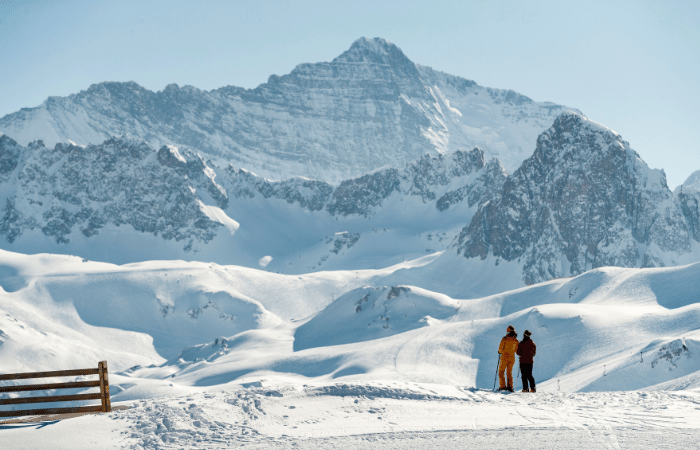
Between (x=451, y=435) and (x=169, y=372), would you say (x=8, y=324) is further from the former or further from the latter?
(x=451, y=435)

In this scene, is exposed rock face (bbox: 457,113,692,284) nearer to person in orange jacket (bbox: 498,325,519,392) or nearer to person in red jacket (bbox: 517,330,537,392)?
person in red jacket (bbox: 517,330,537,392)

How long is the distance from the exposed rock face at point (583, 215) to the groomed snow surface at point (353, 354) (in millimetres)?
13817

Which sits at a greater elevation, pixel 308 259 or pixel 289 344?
pixel 308 259

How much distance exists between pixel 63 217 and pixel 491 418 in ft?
659

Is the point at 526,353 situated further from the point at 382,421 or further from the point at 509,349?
the point at 382,421

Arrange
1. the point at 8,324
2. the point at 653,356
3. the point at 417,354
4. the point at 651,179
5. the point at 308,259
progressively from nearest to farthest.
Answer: the point at 653,356 < the point at 417,354 < the point at 8,324 < the point at 651,179 < the point at 308,259

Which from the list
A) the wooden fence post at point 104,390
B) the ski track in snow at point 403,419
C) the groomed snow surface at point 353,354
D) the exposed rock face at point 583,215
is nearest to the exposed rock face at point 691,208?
the exposed rock face at point 583,215

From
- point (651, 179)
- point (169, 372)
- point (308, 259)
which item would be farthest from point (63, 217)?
point (651, 179)

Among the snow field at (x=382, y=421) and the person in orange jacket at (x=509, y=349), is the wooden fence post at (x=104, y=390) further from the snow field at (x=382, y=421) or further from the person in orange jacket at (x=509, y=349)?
the person in orange jacket at (x=509, y=349)

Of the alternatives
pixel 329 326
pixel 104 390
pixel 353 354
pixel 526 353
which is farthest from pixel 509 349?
pixel 329 326

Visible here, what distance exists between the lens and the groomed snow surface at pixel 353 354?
48.1 feet

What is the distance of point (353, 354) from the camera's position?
5866 cm

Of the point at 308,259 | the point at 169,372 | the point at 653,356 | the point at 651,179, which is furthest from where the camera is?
the point at 308,259

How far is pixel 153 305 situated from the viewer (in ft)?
395
